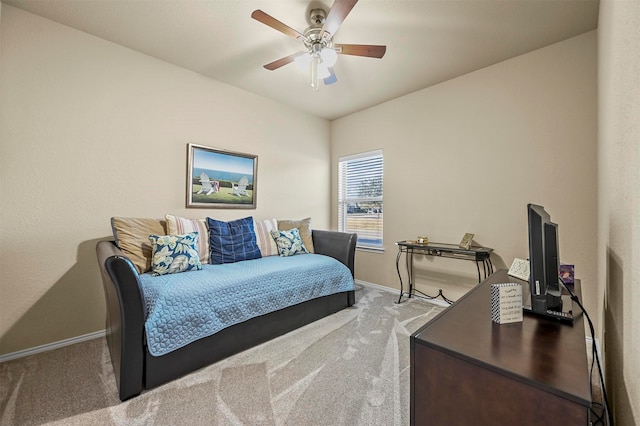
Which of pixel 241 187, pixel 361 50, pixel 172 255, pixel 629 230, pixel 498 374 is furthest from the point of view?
pixel 241 187

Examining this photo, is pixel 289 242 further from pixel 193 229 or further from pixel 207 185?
pixel 207 185

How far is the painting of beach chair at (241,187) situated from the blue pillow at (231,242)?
0.47 metres

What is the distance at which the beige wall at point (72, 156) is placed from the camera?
6.51ft

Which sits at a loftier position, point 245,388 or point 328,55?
point 328,55

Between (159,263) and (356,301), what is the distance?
215 cm

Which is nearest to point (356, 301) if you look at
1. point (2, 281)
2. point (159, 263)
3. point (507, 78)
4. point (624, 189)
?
point (159, 263)

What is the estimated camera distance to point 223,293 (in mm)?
1893

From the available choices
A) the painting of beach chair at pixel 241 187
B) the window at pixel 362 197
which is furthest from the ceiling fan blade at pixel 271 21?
the window at pixel 362 197

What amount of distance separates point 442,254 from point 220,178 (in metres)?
2.77

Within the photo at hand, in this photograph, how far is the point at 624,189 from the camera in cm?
91

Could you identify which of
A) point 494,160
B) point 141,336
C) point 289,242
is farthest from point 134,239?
point 494,160

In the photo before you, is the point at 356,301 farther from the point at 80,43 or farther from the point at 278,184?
the point at 80,43

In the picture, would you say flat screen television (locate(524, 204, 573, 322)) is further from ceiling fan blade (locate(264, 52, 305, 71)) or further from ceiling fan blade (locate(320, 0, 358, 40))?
ceiling fan blade (locate(264, 52, 305, 71))

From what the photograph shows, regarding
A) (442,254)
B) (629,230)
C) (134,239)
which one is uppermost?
(629,230)
